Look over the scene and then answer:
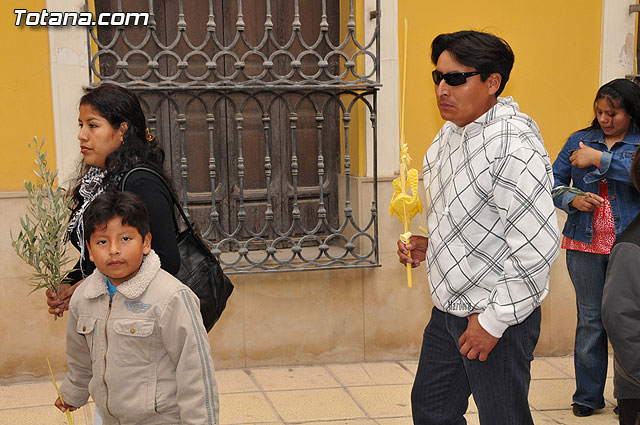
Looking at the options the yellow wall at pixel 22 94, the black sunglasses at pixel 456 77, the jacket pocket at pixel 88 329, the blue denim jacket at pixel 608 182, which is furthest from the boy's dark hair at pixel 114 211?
the blue denim jacket at pixel 608 182

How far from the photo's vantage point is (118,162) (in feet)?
9.55

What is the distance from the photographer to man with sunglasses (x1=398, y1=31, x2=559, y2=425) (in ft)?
8.57

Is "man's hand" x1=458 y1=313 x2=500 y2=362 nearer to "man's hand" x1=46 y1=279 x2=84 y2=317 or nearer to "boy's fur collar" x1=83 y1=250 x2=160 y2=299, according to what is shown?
"boy's fur collar" x1=83 y1=250 x2=160 y2=299

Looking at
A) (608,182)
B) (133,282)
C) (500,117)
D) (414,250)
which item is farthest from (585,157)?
(133,282)

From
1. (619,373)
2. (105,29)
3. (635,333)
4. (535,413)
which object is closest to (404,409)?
(535,413)

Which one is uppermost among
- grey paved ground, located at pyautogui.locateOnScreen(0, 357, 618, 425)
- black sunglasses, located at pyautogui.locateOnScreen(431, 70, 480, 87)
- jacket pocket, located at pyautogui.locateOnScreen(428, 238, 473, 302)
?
black sunglasses, located at pyautogui.locateOnScreen(431, 70, 480, 87)

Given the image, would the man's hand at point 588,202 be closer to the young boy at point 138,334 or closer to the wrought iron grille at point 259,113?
the wrought iron grille at point 259,113

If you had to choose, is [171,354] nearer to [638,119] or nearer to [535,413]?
[535,413]

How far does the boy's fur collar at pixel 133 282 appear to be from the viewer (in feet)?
8.39

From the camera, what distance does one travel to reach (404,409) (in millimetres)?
4609

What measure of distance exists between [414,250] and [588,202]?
5.38 ft

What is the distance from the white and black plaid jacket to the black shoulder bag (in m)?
0.86

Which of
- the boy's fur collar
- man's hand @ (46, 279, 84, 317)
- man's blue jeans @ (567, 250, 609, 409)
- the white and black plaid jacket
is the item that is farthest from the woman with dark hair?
man's blue jeans @ (567, 250, 609, 409)

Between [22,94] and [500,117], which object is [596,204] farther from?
[22,94]
